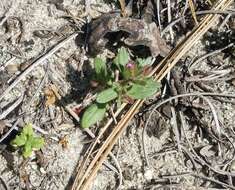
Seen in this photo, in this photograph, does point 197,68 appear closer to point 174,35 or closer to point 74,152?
point 174,35

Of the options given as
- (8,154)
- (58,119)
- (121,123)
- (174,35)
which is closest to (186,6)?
→ (174,35)

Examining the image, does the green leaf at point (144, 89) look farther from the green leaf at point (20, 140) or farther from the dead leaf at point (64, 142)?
the green leaf at point (20, 140)

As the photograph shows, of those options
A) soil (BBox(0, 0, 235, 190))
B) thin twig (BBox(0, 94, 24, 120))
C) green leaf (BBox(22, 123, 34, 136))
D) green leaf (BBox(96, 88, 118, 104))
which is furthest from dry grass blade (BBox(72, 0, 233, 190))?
thin twig (BBox(0, 94, 24, 120))

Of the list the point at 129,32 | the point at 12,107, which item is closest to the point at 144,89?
the point at 129,32


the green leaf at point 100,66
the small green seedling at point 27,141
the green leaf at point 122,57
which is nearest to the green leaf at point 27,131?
the small green seedling at point 27,141

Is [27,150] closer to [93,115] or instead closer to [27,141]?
[27,141]

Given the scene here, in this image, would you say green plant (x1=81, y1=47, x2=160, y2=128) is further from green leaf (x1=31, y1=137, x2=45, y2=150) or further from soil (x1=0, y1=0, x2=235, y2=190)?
green leaf (x1=31, y1=137, x2=45, y2=150)
